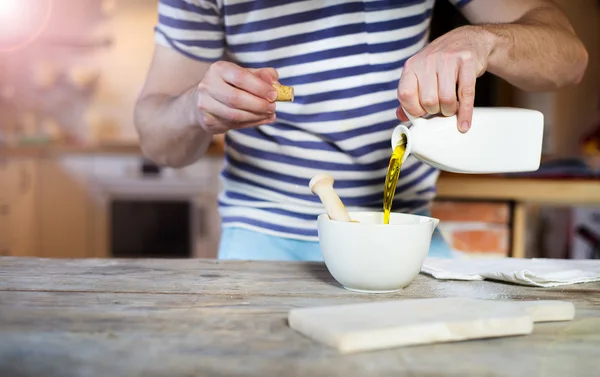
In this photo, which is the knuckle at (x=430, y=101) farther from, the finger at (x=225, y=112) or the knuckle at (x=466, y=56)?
the finger at (x=225, y=112)

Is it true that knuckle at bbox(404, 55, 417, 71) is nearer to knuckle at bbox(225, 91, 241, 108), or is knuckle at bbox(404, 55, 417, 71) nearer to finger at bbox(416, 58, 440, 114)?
finger at bbox(416, 58, 440, 114)

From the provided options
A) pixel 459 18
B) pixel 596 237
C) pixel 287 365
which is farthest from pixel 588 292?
pixel 459 18

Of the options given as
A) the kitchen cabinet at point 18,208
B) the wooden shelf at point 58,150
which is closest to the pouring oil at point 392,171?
the wooden shelf at point 58,150

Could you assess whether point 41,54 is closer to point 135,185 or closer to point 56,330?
point 135,185

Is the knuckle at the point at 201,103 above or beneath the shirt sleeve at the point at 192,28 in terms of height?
beneath

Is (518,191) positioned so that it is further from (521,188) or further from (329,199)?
(329,199)

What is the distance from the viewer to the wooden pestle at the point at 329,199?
2.84ft

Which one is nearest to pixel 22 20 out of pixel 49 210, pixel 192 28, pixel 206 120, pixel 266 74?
pixel 49 210

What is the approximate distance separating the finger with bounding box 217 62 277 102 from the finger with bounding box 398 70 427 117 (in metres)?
0.19

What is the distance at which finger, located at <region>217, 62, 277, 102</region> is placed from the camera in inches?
36.8

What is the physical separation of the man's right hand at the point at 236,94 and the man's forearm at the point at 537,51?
34cm

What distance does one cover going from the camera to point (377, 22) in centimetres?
123

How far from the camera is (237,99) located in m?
0.95

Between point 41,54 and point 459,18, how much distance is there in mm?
2682
